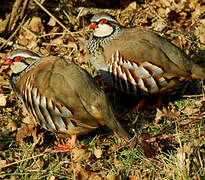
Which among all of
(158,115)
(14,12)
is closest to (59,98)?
(158,115)

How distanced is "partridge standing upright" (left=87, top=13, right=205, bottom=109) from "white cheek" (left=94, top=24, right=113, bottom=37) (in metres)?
0.22

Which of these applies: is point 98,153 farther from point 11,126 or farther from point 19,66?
point 19,66

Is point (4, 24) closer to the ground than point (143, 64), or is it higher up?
higher up

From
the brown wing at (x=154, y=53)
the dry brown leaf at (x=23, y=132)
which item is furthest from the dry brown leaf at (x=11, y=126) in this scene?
the brown wing at (x=154, y=53)

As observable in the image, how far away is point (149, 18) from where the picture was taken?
5793 mm

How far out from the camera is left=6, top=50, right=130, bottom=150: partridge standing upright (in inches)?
132

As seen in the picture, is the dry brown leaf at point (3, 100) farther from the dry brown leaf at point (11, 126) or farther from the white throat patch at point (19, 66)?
the white throat patch at point (19, 66)

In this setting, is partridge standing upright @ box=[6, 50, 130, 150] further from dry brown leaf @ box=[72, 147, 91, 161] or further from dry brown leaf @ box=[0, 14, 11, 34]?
dry brown leaf @ box=[0, 14, 11, 34]

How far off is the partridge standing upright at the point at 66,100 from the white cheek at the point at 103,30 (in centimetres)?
119

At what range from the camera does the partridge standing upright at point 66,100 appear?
3.36 metres

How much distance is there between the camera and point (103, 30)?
4695 millimetres

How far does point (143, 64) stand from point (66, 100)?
1232mm

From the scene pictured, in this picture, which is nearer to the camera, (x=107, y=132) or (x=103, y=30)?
(x=107, y=132)

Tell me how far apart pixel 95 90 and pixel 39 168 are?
3.30ft
